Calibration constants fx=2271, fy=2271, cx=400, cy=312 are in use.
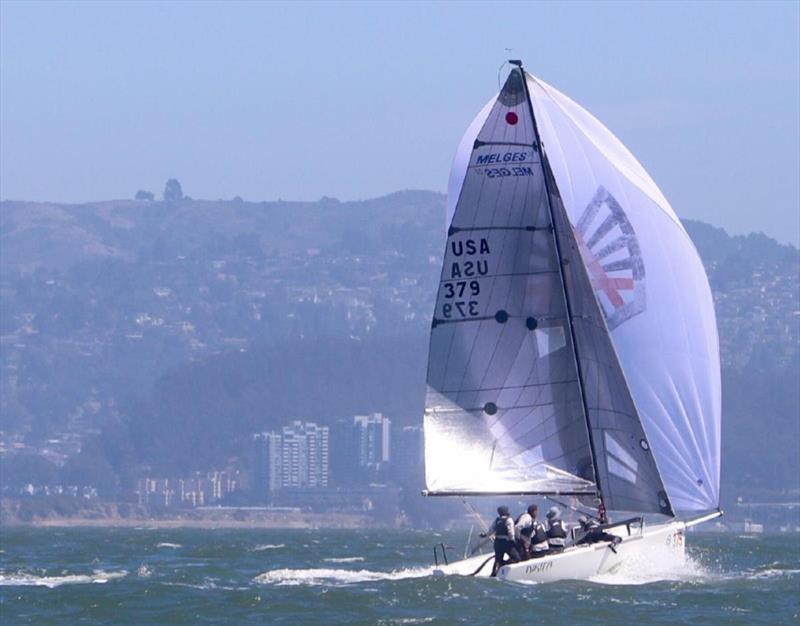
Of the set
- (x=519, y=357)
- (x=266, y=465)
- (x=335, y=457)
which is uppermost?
(x=335, y=457)

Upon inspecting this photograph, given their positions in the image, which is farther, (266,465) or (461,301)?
(266,465)

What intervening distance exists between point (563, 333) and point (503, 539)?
323cm

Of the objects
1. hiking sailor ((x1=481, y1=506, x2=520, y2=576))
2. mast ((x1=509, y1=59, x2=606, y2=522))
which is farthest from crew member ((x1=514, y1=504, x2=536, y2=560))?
mast ((x1=509, y1=59, x2=606, y2=522))

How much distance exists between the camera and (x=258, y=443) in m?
190

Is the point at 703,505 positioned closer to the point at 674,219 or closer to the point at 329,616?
the point at 674,219

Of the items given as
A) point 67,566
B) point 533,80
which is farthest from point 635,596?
point 67,566

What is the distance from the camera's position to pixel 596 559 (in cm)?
3069

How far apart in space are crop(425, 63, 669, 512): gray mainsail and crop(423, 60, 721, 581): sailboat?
0.02 m

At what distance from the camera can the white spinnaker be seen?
104ft

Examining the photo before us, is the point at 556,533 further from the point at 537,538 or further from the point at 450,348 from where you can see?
the point at 450,348

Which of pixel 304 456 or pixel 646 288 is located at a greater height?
pixel 304 456

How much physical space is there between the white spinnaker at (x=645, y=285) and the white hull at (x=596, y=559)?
0.61 metres

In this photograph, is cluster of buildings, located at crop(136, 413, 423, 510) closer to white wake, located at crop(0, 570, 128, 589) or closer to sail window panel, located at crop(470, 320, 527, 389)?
white wake, located at crop(0, 570, 128, 589)

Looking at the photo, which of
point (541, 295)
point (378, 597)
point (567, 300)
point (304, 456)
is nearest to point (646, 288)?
point (567, 300)
